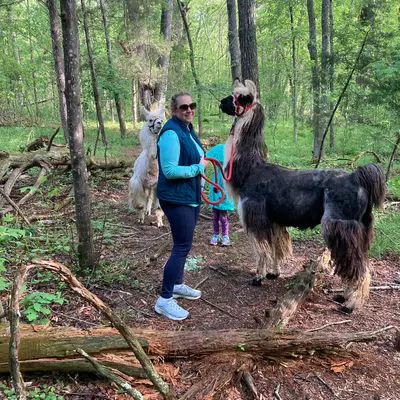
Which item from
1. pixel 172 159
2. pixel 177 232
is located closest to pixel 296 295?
pixel 177 232

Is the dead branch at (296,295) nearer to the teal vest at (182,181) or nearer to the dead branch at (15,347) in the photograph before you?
the teal vest at (182,181)

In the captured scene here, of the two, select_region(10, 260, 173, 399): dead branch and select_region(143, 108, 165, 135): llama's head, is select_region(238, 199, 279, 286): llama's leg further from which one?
select_region(143, 108, 165, 135): llama's head

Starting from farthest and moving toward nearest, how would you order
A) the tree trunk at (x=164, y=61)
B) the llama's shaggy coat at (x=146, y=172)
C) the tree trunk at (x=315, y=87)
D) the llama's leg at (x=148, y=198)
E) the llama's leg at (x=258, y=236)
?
1. the tree trunk at (x=164, y=61)
2. the tree trunk at (x=315, y=87)
3. the llama's leg at (x=148, y=198)
4. the llama's shaggy coat at (x=146, y=172)
5. the llama's leg at (x=258, y=236)

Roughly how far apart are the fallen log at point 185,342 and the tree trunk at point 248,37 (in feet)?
19.0

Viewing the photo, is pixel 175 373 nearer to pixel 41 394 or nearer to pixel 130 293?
pixel 41 394

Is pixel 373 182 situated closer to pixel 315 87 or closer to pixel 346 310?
pixel 346 310

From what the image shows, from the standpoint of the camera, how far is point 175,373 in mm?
2553

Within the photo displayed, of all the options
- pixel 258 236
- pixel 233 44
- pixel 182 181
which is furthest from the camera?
pixel 233 44

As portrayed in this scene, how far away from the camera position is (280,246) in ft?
14.6

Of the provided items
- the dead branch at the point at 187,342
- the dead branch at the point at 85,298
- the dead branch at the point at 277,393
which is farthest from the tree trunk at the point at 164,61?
the dead branch at the point at 85,298

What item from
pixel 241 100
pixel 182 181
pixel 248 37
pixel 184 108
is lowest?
pixel 182 181

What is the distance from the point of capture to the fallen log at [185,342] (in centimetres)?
243

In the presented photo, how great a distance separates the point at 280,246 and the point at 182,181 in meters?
1.80

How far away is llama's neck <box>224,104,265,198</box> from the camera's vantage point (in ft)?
13.5
